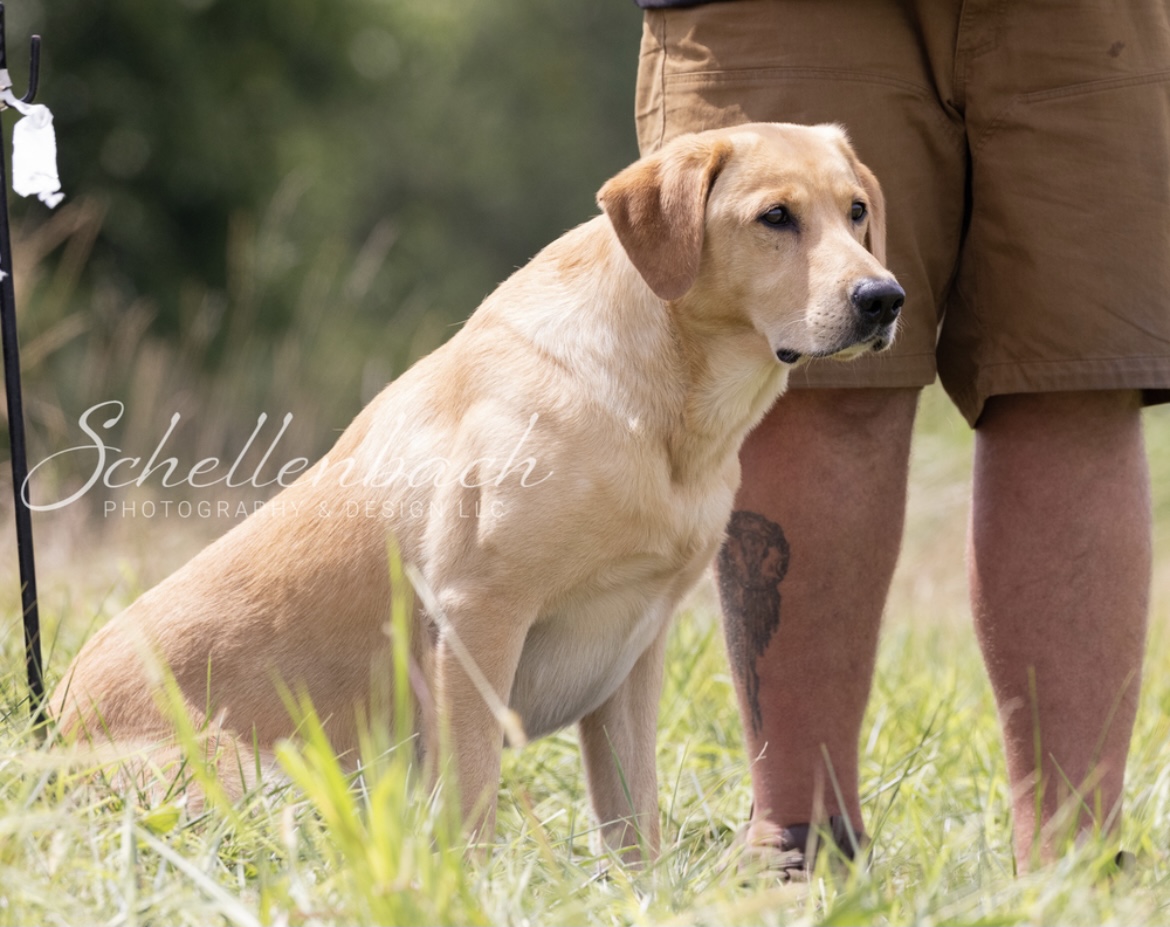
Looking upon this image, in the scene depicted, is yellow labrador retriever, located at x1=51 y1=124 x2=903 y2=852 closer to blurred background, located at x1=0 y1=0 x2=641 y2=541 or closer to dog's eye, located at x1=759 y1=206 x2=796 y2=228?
dog's eye, located at x1=759 y1=206 x2=796 y2=228

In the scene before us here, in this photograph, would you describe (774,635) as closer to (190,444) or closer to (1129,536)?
(1129,536)

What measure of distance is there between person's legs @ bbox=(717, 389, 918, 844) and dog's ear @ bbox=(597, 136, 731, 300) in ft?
1.34

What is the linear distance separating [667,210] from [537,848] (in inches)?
41.1

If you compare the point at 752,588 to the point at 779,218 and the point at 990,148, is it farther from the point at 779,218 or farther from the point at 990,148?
the point at 990,148

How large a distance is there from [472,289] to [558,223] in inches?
97.1

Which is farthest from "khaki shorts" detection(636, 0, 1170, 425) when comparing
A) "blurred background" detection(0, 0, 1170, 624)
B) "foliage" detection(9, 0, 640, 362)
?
"foliage" detection(9, 0, 640, 362)

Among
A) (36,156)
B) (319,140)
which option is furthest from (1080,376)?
(319,140)

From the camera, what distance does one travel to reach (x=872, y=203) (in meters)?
2.49

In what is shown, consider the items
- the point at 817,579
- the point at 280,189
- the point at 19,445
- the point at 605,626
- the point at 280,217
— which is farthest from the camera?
the point at 280,189

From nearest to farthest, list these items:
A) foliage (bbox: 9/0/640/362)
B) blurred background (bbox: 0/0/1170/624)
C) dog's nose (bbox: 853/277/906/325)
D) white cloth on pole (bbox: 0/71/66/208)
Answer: white cloth on pole (bbox: 0/71/66/208) < dog's nose (bbox: 853/277/906/325) < blurred background (bbox: 0/0/1170/624) < foliage (bbox: 9/0/640/362)

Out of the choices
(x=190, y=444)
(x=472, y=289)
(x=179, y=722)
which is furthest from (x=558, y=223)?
(x=179, y=722)

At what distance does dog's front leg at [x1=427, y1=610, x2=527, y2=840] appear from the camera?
88.3 inches

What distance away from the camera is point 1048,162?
2.41 meters

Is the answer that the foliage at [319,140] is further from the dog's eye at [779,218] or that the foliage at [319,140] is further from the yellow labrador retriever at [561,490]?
the dog's eye at [779,218]
